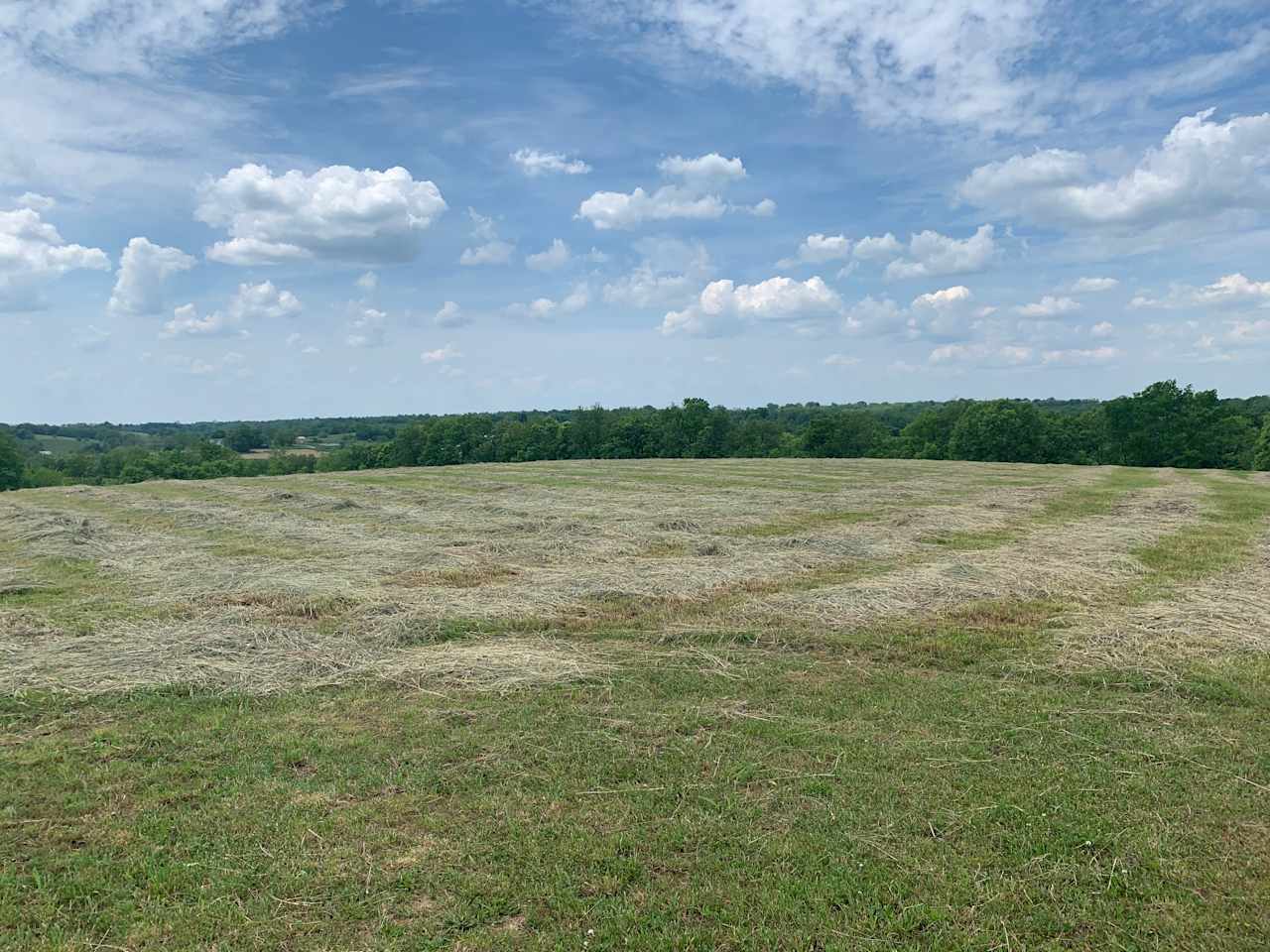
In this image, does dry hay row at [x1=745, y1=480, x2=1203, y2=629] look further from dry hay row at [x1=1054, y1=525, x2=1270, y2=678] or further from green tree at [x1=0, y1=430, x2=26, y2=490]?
green tree at [x1=0, y1=430, x2=26, y2=490]

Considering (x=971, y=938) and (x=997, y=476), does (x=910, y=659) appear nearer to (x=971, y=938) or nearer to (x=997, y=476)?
(x=971, y=938)

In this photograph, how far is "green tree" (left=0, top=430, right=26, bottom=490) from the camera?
50.3 m

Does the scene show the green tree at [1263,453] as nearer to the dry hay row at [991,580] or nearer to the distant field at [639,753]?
the dry hay row at [991,580]

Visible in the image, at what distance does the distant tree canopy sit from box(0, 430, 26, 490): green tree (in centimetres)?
9

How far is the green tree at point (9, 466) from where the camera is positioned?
165ft

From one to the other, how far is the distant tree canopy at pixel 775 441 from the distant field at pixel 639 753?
50.5m

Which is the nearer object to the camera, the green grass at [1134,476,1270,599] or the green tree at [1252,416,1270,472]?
the green grass at [1134,476,1270,599]

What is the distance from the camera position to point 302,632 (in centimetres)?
913

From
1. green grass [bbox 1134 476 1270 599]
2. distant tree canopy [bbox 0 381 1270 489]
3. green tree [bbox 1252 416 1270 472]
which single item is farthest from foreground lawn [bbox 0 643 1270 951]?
distant tree canopy [bbox 0 381 1270 489]

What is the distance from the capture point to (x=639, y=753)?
5762mm

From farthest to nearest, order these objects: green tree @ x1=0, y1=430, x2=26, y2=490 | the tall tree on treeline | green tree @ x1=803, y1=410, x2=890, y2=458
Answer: green tree @ x1=803, y1=410, x2=890, y2=458, the tall tree on treeline, green tree @ x1=0, y1=430, x2=26, y2=490

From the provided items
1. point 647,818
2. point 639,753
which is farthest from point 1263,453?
point 647,818

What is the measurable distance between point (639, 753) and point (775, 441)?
73.4m

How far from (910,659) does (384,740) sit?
5384 mm
